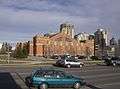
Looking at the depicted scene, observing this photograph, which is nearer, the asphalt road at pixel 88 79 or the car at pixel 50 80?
the car at pixel 50 80

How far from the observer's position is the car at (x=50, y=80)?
22.1 metres

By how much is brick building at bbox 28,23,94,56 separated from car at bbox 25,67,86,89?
4021 inches

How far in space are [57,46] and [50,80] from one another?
106 m

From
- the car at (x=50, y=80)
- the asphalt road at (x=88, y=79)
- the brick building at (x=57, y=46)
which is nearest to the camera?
the car at (x=50, y=80)

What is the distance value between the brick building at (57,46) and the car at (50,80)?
335 ft

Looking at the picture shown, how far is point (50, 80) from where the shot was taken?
74.2ft

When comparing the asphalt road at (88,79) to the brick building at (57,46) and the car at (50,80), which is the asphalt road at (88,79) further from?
the brick building at (57,46)

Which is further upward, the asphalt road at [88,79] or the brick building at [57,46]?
the brick building at [57,46]

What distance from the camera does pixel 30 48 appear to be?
12912 centimetres

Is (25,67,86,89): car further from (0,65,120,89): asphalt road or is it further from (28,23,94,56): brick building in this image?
(28,23,94,56): brick building

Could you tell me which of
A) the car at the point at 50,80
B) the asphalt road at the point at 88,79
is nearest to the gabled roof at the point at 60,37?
the asphalt road at the point at 88,79

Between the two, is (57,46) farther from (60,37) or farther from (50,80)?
(50,80)

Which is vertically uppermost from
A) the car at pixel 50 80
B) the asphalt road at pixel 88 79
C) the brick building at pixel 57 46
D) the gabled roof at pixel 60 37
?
the gabled roof at pixel 60 37

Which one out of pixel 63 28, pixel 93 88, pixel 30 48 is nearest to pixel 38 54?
pixel 30 48
